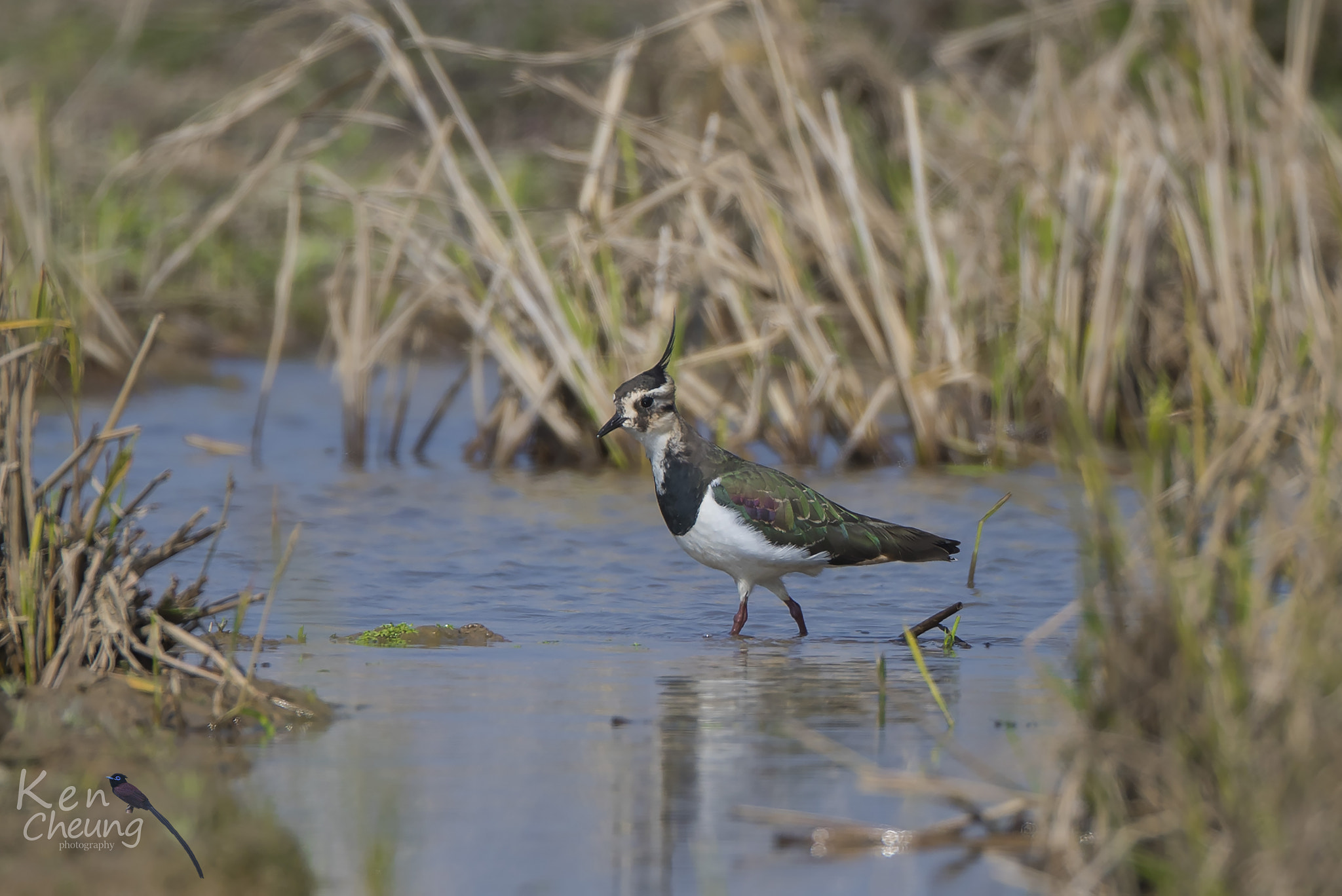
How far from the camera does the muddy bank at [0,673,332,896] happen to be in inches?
138

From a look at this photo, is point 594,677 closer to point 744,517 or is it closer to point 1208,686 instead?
point 744,517

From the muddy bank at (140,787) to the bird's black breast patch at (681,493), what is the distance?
6.36 ft

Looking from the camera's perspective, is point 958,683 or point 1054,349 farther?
point 1054,349

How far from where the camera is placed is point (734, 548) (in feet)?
19.9

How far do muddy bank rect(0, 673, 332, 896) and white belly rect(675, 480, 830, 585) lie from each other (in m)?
1.91

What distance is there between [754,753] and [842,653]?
1.54 m

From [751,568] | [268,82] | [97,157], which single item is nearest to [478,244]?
[268,82]

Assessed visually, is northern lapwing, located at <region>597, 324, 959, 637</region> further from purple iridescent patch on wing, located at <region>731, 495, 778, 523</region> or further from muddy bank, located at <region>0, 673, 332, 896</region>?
muddy bank, located at <region>0, 673, 332, 896</region>

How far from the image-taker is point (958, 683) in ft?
17.3

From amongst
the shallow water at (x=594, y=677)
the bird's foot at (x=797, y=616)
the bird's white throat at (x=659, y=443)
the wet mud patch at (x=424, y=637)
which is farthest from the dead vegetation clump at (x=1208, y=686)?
the bird's white throat at (x=659, y=443)

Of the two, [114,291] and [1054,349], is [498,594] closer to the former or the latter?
[1054,349]

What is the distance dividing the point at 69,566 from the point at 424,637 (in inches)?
74.0

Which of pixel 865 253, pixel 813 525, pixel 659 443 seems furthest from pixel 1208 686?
pixel 865 253

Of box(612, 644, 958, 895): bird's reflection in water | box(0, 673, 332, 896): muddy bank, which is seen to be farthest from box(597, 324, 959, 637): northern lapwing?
box(0, 673, 332, 896): muddy bank
